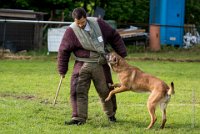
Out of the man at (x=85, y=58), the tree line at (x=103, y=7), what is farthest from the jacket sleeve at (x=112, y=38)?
the tree line at (x=103, y=7)

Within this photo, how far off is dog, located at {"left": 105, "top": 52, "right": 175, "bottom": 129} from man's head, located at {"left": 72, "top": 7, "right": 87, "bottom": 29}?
2.16 ft

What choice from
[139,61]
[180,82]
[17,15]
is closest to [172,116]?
[180,82]

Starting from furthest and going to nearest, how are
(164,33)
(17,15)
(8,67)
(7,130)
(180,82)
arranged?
(164,33) < (17,15) < (8,67) < (180,82) < (7,130)

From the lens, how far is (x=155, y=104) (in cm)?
→ 849

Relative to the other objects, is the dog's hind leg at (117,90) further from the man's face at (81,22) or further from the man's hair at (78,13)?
the man's hair at (78,13)

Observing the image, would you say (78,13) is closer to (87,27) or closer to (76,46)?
(87,27)

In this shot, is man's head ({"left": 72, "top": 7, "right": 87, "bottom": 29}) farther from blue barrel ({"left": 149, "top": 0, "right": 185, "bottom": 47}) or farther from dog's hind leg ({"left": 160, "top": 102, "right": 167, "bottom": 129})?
blue barrel ({"left": 149, "top": 0, "right": 185, "bottom": 47})

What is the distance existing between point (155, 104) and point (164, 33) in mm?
16068

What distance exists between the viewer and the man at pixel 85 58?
8.85 meters

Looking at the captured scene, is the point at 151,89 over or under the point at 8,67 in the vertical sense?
over

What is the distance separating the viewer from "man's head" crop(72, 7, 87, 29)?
859 centimetres

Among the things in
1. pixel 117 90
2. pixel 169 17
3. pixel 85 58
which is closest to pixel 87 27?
pixel 85 58

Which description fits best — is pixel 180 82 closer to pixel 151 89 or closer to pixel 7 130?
pixel 151 89

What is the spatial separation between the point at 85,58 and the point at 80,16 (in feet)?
2.43
